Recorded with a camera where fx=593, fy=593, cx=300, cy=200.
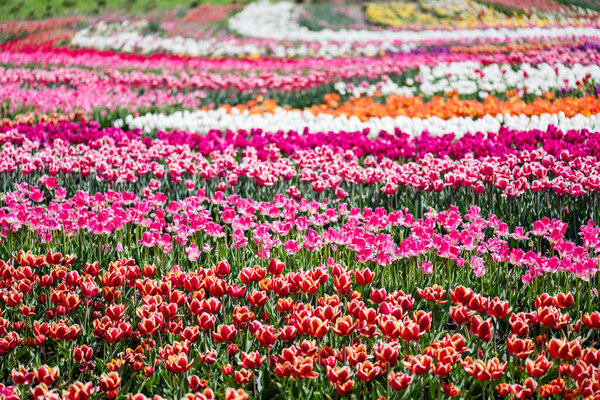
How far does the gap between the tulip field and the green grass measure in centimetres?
290

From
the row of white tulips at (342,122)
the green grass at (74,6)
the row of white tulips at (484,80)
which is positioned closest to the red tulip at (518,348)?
the row of white tulips at (342,122)

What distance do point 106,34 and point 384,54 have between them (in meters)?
9.55

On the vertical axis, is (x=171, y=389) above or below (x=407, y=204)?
above

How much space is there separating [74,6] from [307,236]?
21.7m

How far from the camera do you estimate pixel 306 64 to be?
14250 millimetres

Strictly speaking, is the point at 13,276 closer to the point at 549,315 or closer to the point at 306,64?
the point at 549,315

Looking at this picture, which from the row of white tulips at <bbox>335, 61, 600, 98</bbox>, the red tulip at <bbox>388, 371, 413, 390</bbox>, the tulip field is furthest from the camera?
the row of white tulips at <bbox>335, 61, 600, 98</bbox>

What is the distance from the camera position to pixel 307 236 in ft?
11.7

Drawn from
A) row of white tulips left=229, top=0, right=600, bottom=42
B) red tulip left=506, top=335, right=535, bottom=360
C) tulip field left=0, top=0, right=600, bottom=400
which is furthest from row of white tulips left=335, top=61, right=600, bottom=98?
red tulip left=506, top=335, right=535, bottom=360

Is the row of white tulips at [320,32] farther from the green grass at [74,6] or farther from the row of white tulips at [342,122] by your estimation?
the row of white tulips at [342,122]

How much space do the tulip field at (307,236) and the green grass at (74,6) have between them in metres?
2.90

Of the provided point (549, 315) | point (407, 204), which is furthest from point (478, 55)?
point (549, 315)

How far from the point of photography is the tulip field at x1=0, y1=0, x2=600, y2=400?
2.34m

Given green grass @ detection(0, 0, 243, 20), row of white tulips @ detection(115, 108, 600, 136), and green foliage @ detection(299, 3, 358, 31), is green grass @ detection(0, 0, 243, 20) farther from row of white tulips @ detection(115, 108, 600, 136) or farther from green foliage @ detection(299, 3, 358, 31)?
row of white tulips @ detection(115, 108, 600, 136)
